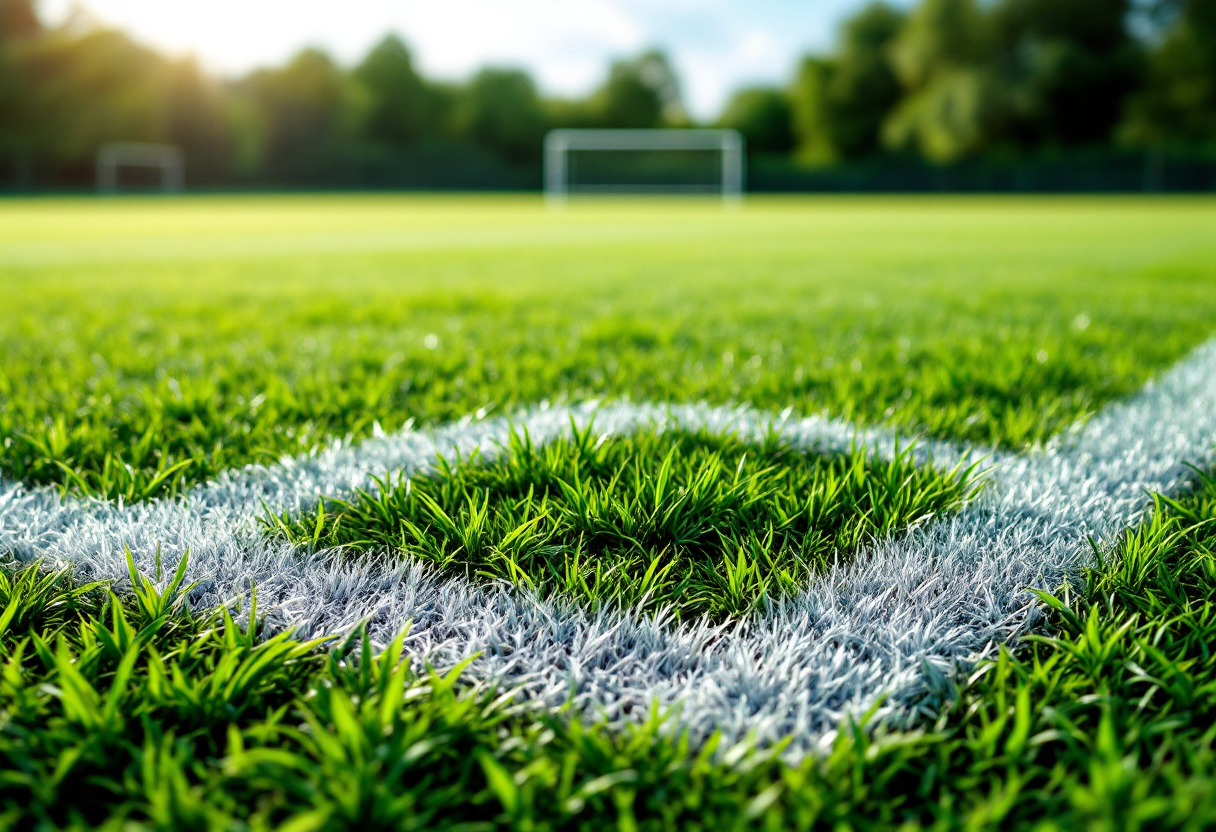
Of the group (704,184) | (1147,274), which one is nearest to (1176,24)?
(704,184)

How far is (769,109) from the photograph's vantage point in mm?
57844

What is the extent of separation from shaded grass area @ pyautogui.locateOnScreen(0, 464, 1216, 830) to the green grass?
2.77 feet

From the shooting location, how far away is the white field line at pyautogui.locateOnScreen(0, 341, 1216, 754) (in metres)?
1.14

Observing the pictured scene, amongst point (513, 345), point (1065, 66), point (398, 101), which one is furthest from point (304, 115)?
point (513, 345)

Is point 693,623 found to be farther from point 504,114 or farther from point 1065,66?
point 504,114

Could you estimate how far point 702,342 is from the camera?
366 centimetres

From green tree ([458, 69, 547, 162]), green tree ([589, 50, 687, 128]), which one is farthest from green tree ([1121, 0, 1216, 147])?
green tree ([458, 69, 547, 162])

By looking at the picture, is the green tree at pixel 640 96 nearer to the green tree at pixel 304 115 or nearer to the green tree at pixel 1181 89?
the green tree at pixel 304 115

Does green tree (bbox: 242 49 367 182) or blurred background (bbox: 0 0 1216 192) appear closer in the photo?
blurred background (bbox: 0 0 1216 192)

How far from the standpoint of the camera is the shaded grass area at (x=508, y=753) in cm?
89

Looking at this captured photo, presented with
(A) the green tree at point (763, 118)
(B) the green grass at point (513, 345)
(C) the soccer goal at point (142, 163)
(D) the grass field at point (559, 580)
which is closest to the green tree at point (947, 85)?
(A) the green tree at point (763, 118)

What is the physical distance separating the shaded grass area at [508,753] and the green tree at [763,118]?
5880cm

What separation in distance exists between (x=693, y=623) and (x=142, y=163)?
5167cm

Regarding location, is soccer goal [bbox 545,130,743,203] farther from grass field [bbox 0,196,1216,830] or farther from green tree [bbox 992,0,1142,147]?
grass field [bbox 0,196,1216,830]
